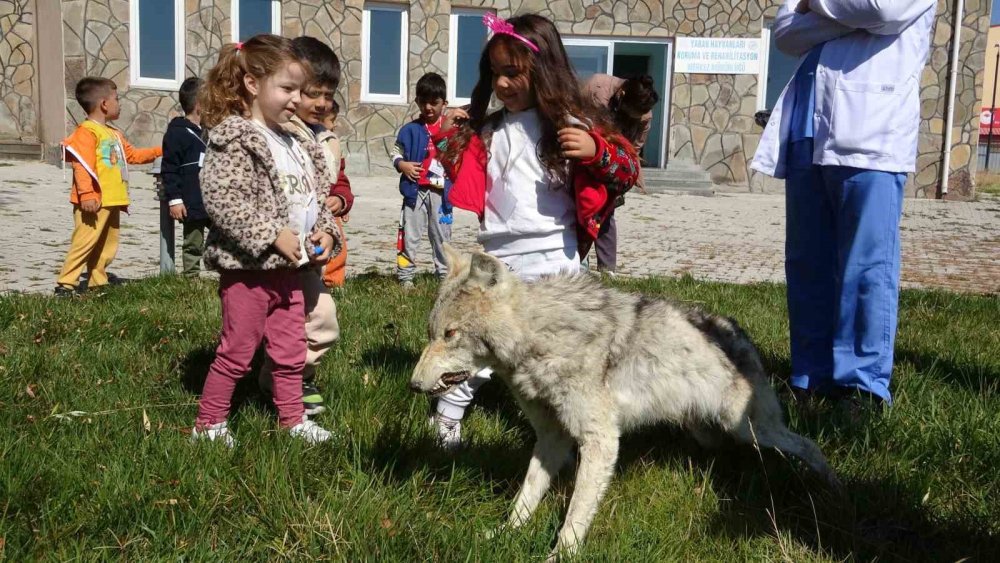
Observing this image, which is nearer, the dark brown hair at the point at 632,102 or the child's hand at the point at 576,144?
the child's hand at the point at 576,144

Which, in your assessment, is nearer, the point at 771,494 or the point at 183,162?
the point at 771,494

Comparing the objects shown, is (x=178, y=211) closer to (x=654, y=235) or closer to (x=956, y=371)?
(x=956, y=371)

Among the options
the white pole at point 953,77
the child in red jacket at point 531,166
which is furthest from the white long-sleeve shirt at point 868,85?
the white pole at point 953,77

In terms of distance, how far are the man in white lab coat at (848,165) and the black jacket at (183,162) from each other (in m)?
5.12

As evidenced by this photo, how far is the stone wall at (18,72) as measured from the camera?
56.5 ft

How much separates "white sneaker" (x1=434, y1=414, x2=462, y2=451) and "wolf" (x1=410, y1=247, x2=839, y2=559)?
52 centimetres

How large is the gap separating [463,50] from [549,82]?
15.2 meters

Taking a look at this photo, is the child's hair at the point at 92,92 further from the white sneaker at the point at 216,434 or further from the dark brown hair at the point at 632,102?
the white sneaker at the point at 216,434

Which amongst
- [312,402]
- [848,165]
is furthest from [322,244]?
[848,165]

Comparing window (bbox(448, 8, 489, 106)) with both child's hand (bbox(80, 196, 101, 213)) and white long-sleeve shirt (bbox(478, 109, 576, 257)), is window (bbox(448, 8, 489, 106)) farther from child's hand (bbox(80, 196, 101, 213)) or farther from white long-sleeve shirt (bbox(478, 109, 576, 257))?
white long-sleeve shirt (bbox(478, 109, 576, 257))

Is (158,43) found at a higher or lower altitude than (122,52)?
higher

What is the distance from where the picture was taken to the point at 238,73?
3619 mm

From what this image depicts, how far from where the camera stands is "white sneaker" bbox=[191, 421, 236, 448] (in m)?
3.30

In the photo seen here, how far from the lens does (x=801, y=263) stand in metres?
4.31
